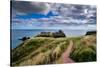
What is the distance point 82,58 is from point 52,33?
16.8 inches

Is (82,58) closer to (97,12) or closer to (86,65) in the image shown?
(86,65)

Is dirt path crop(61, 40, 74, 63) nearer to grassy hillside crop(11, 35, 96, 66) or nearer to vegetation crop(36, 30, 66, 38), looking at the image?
grassy hillside crop(11, 35, 96, 66)

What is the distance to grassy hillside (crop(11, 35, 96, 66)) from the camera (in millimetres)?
1811

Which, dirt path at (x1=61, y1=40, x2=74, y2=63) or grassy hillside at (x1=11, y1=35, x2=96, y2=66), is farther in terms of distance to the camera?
dirt path at (x1=61, y1=40, x2=74, y2=63)

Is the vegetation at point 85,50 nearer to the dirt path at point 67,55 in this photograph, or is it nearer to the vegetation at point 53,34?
the dirt path at point 67,55

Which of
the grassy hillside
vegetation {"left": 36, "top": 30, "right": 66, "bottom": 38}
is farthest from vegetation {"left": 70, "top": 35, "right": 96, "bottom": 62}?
vegetation {"left": 36, "top": 30, "right": 66, "bottom": 38}

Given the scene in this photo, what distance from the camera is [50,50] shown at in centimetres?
188

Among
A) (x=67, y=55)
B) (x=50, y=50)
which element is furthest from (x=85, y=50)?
(x=50, y=50)

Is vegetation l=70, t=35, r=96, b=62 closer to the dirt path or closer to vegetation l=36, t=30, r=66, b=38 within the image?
the dirt path

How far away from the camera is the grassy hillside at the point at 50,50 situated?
71.3 inches

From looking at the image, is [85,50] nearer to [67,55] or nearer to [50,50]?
[67,55]

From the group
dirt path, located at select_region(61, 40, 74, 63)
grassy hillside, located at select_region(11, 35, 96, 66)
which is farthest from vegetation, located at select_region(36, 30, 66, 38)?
dirt path, located at select_region(61, 40, 74, 63)

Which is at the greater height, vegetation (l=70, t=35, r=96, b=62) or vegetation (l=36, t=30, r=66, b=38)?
vegetation (l=36, t=30, r=66, b=38)

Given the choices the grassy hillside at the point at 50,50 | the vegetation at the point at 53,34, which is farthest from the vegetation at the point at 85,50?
the vegetation at the point at 53,34
